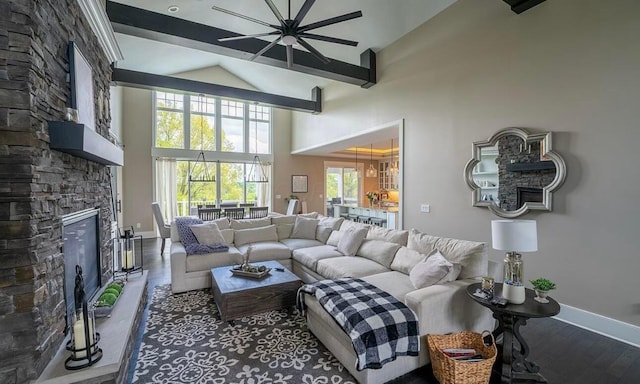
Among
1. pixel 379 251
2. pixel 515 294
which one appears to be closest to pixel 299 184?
pixel 379 251

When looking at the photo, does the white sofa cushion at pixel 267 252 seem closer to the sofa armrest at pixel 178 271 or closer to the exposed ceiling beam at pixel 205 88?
the sofa armrest at pixel 178 271

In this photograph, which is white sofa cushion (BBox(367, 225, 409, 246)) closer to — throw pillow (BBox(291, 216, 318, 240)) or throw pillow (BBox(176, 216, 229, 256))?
throw pillow (BBox(291, 216, 318, 240))

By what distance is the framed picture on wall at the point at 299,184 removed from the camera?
10133 millimetres

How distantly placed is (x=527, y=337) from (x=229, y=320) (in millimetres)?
3044

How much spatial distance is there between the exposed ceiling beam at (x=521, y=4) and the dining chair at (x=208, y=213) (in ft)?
20.3

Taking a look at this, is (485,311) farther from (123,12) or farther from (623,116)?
(123,12)

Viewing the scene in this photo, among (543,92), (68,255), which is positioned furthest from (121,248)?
(543,92)

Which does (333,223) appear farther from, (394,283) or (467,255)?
(467,255)

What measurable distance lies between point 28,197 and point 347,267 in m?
2.85

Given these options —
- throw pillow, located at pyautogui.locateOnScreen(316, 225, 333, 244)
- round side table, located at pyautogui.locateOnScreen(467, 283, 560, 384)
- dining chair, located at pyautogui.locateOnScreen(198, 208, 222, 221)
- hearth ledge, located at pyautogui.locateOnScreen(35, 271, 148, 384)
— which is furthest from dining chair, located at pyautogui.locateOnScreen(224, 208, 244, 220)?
round side table, located at pyautogui.locateOnScreen(467, 283, 560, 384)

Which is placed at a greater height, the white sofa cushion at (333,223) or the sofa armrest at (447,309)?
the white sofa cushion at (333,223)

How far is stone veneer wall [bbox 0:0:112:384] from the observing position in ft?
5.07

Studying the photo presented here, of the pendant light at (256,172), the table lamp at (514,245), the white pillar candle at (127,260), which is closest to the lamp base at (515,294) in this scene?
the table lamp at (514,245)

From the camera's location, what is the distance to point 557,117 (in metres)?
3.06
